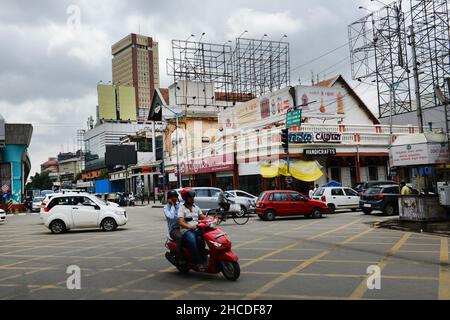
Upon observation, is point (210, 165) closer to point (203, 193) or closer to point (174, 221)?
point (203, 193)

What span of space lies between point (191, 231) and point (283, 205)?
1399cm

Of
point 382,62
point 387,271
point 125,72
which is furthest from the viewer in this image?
point 125,72

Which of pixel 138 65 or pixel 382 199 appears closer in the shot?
pixel 382 199

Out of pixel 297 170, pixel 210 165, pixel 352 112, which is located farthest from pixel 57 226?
pixel 352 112

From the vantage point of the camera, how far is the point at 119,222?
60.4ft

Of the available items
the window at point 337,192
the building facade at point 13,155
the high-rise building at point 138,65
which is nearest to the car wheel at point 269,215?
the window at point 337,192

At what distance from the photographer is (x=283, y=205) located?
2133 cm

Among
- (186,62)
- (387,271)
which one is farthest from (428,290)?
(186,62)

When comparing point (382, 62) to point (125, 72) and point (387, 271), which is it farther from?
point (125, 72)

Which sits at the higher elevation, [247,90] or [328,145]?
[247,90]

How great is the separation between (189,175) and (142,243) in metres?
32.9

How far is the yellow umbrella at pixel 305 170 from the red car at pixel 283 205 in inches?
312

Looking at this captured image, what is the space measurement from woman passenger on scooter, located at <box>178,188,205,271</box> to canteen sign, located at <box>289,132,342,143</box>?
77.1 feet

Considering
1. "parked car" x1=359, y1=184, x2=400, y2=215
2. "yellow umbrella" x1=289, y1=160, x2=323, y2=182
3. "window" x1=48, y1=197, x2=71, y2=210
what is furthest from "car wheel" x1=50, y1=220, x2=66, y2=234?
"yellow umbrella" x1=289, y1=160, x2=323, y2=182
